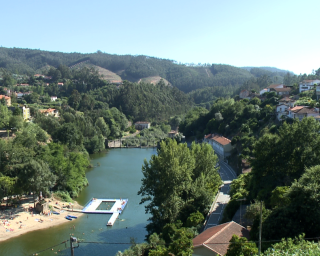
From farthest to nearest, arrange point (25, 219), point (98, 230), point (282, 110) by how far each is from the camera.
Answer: point (282, 110)
point (25, 219)
point (98, 230)

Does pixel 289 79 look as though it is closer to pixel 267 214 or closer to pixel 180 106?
pixel 180 106

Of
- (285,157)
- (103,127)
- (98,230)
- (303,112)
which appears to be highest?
(303,112)

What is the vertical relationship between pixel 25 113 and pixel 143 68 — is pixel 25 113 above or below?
below

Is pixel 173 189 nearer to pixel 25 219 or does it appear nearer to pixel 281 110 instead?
pixel 25 219

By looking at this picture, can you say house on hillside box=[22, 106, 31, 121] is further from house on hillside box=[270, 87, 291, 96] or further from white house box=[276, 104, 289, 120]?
house on hillside box=[270, 87, 291, 96]

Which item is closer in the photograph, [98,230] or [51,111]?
[98,230]

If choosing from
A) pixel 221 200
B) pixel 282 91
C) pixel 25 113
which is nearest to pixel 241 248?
pixel 221 200
